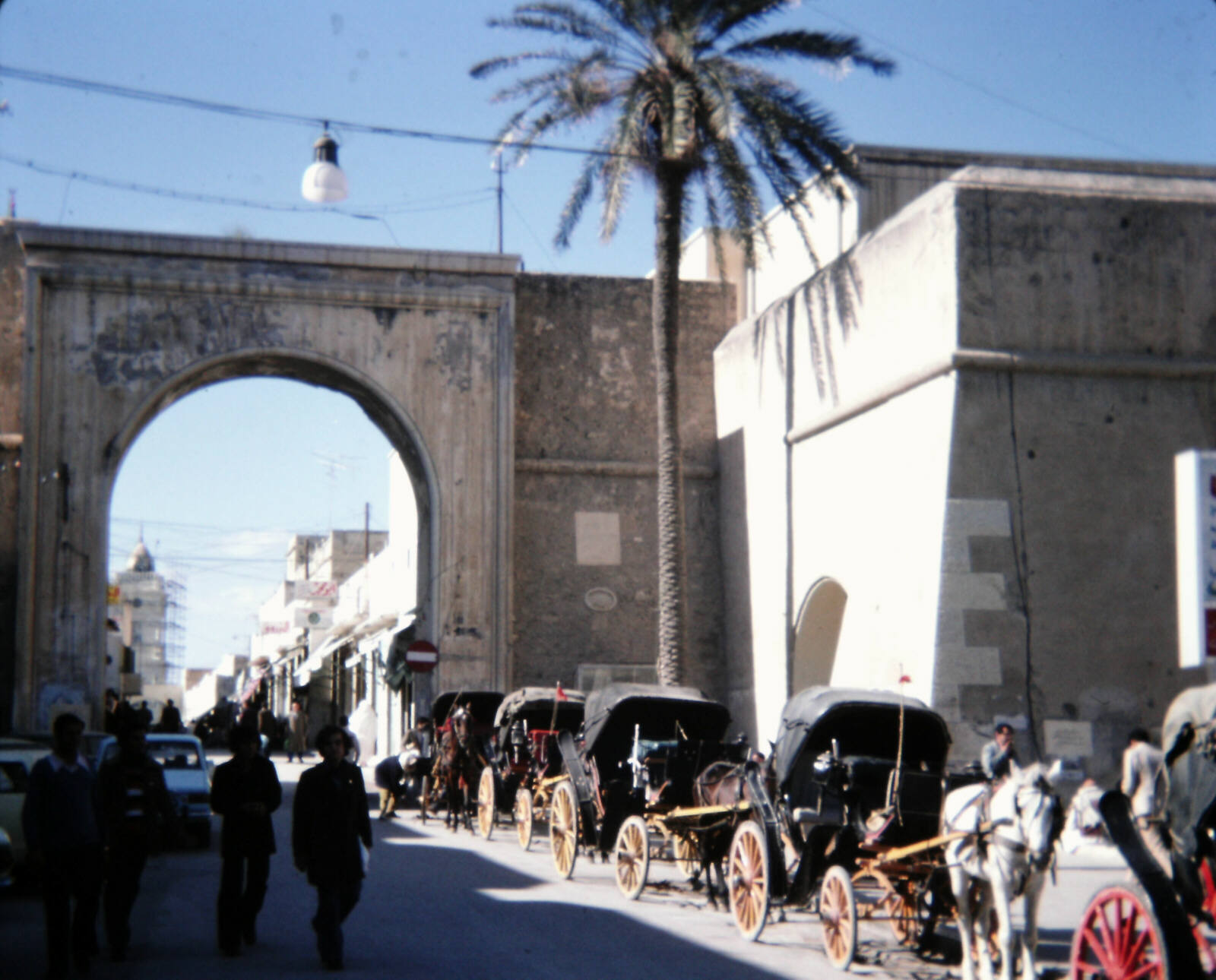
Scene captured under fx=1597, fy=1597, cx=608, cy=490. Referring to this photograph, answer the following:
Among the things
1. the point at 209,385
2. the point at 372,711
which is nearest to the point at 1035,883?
the point at 209,385

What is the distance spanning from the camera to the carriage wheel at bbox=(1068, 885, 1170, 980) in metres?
7.02

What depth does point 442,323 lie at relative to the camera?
2723 centimetres

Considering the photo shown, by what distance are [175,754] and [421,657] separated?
5.89 meters

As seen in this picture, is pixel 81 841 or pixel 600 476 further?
pixel 600 476

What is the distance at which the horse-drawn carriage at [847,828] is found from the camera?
10547 mm

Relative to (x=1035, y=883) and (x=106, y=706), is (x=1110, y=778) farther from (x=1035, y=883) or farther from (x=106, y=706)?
(x=106, y=706)

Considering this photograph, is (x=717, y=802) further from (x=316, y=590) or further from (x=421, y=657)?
(x=316, y=590)

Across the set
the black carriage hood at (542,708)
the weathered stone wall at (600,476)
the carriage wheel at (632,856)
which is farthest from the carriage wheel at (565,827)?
the weathered stone wall at (600,476)

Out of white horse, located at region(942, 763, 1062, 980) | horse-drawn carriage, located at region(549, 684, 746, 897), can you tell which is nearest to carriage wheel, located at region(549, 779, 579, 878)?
horse-drawn carriage, located at region(549, 684, 746, 897)

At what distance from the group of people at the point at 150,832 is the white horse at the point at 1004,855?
12.1ft

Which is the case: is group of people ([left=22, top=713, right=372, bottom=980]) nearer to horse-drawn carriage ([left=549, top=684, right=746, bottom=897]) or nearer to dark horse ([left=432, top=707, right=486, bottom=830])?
horse-drawn carriage ([left=549, top=684, right=746, bottom=897])

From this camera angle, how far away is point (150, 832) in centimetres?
1059

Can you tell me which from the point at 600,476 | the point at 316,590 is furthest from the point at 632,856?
the point at 316,590

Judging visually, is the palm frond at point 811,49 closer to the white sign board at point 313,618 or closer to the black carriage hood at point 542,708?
the black carriage hood at point 542,708
